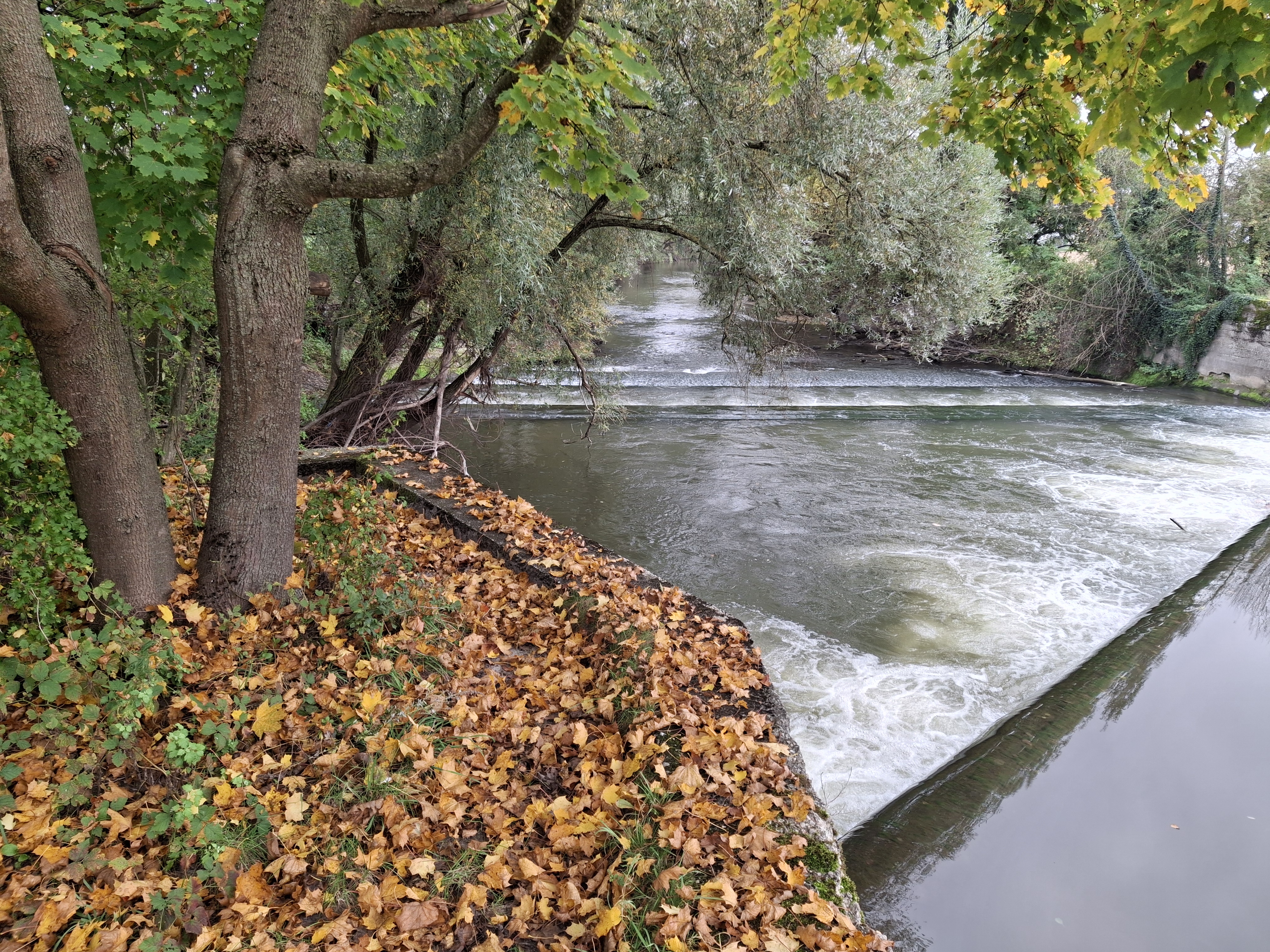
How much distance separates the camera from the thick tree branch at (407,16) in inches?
149

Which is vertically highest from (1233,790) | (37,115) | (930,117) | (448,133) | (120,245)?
(448,133)

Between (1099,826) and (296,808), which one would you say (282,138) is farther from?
(1099,826)

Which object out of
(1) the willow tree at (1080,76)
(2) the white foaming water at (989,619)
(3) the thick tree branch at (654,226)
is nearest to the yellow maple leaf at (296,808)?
(2) the white foaming water at (989,619)

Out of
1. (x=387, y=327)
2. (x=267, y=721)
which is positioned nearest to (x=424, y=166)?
(x=267, y=721)

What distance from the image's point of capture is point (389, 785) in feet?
9.81

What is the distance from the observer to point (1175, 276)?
70.2 ft

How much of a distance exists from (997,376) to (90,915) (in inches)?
960

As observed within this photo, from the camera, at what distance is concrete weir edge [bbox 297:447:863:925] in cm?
286

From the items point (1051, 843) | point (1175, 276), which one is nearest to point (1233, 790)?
point (1051, 843)

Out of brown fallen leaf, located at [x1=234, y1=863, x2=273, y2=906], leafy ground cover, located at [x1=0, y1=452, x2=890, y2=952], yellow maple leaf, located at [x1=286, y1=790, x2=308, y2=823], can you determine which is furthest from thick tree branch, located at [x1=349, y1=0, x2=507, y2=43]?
brown fallen leaf, located at [x1=234, y1=863, x2=273, y2=906]

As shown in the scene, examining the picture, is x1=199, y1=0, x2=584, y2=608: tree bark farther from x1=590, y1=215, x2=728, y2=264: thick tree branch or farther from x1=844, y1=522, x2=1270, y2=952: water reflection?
x1=590, y1=215, x2=728, y2=264: thick tree branch

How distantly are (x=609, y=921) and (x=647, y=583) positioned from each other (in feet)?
10.0

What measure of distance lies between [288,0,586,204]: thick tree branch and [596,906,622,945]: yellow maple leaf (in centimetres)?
335

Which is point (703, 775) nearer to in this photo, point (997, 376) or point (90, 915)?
point (90, 915)
